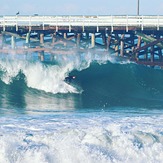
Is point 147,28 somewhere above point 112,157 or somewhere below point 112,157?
above

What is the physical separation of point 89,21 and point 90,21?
0.24ft

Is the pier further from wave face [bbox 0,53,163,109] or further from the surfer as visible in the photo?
the surfer

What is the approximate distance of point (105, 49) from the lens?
41.2 m

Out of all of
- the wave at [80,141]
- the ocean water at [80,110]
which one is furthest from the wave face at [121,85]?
the wave at [80,141]

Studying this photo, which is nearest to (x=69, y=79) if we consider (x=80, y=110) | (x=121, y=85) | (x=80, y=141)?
(x=121, y=85)

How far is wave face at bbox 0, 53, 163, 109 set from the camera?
3322 centimetres

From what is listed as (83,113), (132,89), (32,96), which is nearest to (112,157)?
(83,113)

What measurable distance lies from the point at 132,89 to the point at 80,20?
20.5ft

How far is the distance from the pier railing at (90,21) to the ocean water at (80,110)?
7.18 feet

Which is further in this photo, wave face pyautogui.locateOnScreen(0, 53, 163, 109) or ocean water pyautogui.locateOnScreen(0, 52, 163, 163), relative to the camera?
wave face pyautogui.locateOnScreen(0, 53, 163, 109)

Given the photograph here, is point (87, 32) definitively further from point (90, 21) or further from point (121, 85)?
point (121, 85)

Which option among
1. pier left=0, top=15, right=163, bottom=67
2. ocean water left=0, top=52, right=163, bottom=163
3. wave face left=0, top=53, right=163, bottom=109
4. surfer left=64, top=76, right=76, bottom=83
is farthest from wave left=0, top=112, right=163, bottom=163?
pier left=0, top=15, right=163, bottom=67

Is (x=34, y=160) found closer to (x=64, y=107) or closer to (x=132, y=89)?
(x=64, y=107)

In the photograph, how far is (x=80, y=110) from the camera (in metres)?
30.2
